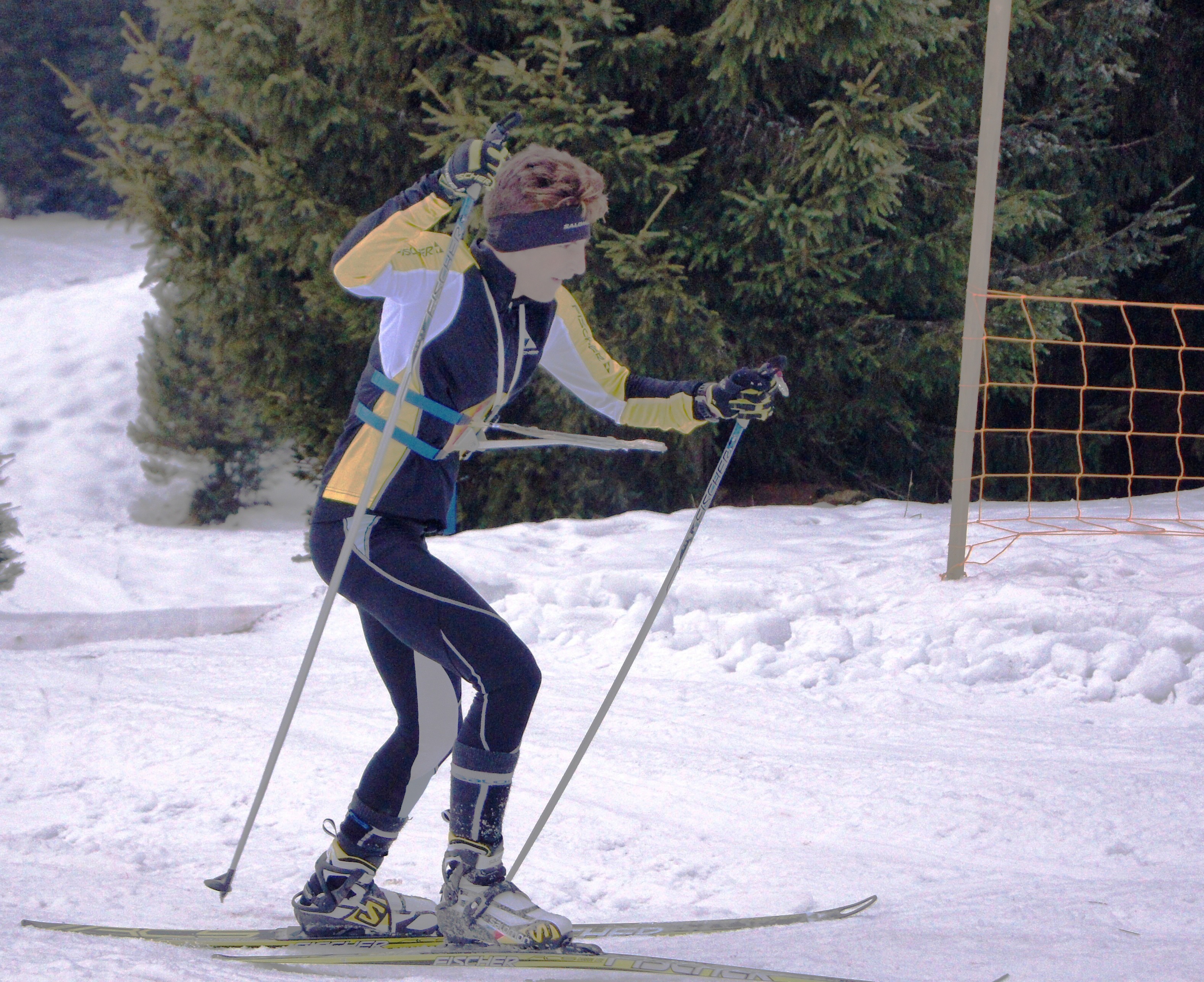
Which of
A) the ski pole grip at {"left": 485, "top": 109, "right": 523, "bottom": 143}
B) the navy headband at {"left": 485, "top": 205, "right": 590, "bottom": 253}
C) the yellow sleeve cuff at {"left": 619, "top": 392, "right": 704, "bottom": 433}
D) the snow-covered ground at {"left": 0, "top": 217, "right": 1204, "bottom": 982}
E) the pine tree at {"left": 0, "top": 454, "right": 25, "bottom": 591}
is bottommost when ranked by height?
the pine tree at {"left": 0, "top": 454, "right": 25, "bottom": 591}

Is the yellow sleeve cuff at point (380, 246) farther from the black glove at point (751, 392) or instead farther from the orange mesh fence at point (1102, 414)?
the orange mesh fence at point (1102, 414)

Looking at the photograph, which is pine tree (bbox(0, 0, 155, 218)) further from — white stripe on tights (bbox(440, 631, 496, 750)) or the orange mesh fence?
white stripe on tights (bbox(440, 631, 496, 750))

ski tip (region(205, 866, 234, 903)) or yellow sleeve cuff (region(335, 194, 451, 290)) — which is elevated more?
yellow sleeve cuff (region(335, 194, 451, 290))

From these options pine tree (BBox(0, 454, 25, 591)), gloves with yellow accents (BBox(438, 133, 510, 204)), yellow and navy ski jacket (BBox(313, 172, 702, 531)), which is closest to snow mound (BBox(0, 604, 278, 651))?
pine tree (BBox(0, 454, 25, 591))

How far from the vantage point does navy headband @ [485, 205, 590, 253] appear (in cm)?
229

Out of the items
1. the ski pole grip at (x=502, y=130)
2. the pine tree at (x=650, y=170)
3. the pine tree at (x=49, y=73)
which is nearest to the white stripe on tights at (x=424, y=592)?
the ski pole grip at (x=502, y=130)

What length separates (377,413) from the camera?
233 cm

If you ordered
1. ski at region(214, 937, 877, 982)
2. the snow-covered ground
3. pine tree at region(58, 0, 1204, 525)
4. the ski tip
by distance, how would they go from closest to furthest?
ski at region(214, 937, 877, 982), the ski tip, the snow-covered ground, pine tree at region(58, 0, 1204, 525)

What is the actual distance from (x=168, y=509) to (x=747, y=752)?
42.5ft

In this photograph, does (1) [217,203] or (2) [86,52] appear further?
(2) [86,52]

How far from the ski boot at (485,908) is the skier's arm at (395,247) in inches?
47.5

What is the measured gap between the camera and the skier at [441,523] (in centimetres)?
222

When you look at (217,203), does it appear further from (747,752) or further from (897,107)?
(747,752)

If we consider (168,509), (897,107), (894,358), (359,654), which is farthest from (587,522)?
(168,509)
